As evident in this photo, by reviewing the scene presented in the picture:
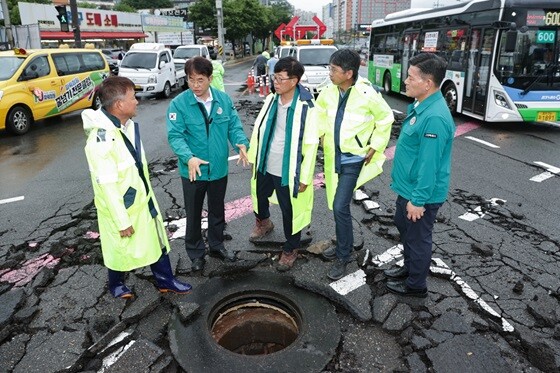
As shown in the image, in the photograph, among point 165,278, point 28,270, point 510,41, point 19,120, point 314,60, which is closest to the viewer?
point 165,278

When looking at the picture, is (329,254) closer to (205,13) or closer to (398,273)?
(398,273)

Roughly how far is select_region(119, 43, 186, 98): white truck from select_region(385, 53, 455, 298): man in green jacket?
13264mm

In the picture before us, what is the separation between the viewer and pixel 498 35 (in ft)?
29.4

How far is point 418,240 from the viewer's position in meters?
3.19

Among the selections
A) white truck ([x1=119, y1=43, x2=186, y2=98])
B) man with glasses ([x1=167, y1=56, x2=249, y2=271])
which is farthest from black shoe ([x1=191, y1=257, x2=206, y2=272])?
white truck ([x1=119, y1=43, x2=186, y2=98])

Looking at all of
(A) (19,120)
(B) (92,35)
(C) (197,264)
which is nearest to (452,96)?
(C) (197,264)

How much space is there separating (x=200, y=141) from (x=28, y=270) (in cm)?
208

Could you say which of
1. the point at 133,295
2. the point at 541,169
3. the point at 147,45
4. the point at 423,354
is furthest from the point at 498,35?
the point at 147,45

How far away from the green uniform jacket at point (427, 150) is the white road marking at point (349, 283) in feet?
3.03

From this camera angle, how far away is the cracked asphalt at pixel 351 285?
2.80 metres

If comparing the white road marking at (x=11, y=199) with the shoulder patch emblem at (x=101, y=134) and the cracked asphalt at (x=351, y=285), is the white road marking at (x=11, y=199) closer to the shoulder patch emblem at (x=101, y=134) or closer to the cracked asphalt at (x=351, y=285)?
the cracked asphalt at (x=351, y=285)

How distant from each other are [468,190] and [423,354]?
3698mm

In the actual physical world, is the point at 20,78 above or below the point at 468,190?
above

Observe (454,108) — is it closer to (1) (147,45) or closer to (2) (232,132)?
(2) (232,132)
